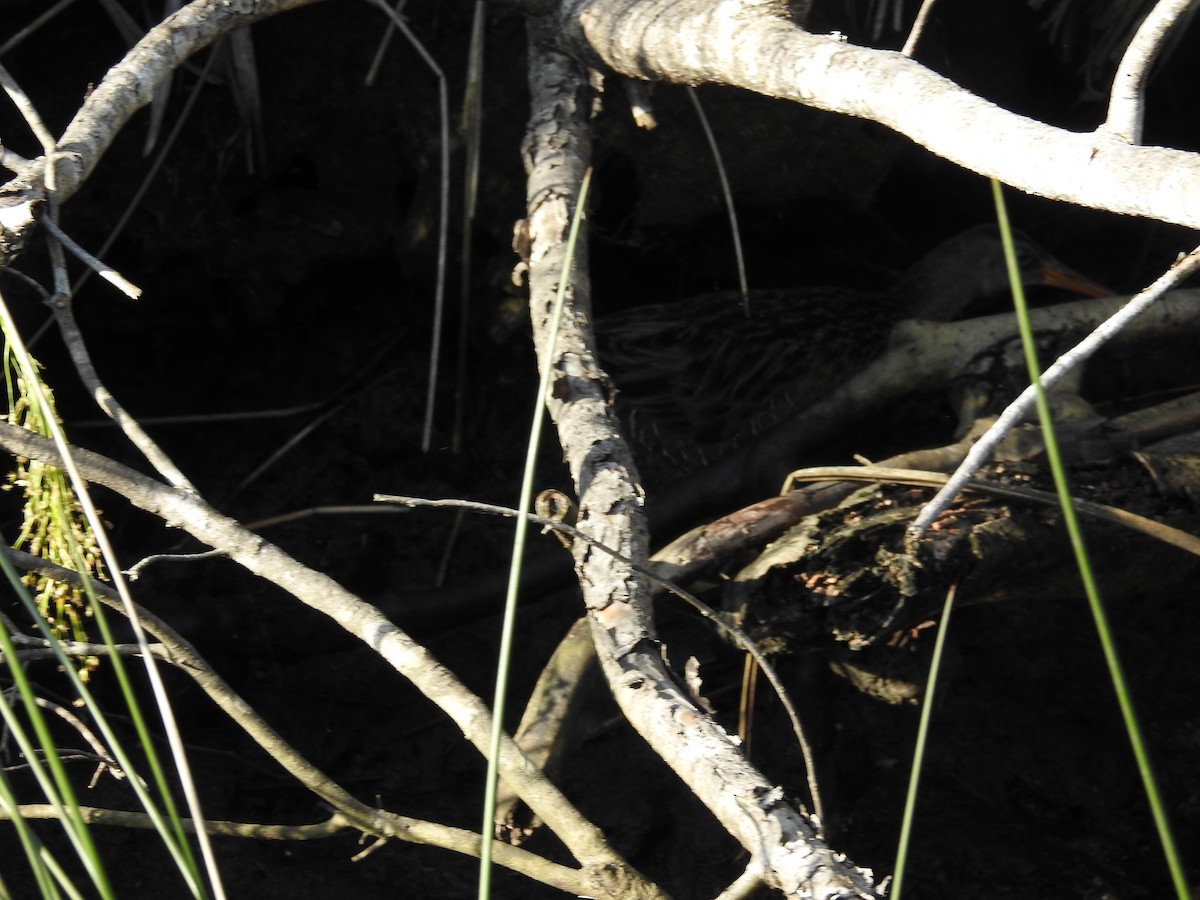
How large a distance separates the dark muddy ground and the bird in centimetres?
12

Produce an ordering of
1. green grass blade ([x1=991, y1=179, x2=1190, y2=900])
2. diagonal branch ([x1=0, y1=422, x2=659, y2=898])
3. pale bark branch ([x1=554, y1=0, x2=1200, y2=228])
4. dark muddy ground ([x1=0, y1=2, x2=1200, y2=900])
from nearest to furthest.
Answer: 1. green grass blade ([x1=991, y1=179, x2=1190, y2=900])
2. pale bark branch ([x1=554, y1=0, x2=1200, y2=228])
3. diagonal branch ([x1=0, y1=422, x2=659, y2=898])
4. dark muddy ground ([x1=0, y1=2, x2=1200, y2=900])

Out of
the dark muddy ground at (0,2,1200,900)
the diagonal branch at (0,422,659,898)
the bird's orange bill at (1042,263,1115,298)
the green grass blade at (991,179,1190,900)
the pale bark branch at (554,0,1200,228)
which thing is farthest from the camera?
the bird's orange bill at (1042,263,1115,298)

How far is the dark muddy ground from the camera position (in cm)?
233

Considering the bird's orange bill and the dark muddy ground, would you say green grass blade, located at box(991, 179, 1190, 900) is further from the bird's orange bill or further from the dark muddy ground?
the bird's orange bill

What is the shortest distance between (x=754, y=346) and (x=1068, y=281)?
0.86 metres

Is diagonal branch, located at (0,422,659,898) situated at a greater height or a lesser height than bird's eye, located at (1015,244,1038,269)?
lesser

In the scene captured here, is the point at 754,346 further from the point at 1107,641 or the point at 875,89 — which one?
the point at 1107,641

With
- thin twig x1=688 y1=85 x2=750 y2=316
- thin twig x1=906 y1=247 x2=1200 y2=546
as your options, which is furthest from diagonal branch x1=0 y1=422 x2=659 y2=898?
thin twig x1=688 y1=85 x2=750 y2=316

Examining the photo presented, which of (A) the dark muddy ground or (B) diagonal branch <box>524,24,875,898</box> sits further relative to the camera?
(A) the dark muddy ground

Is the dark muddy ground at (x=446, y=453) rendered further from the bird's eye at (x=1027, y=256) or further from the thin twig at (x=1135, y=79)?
the thin twig at (x=1135, y=79)

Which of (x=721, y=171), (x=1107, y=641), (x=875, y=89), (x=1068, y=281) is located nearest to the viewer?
(x=1107, y=641)

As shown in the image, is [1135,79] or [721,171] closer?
[1135,79]

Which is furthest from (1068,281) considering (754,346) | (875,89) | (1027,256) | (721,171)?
(875,89)

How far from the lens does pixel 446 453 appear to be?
9.70 ft
